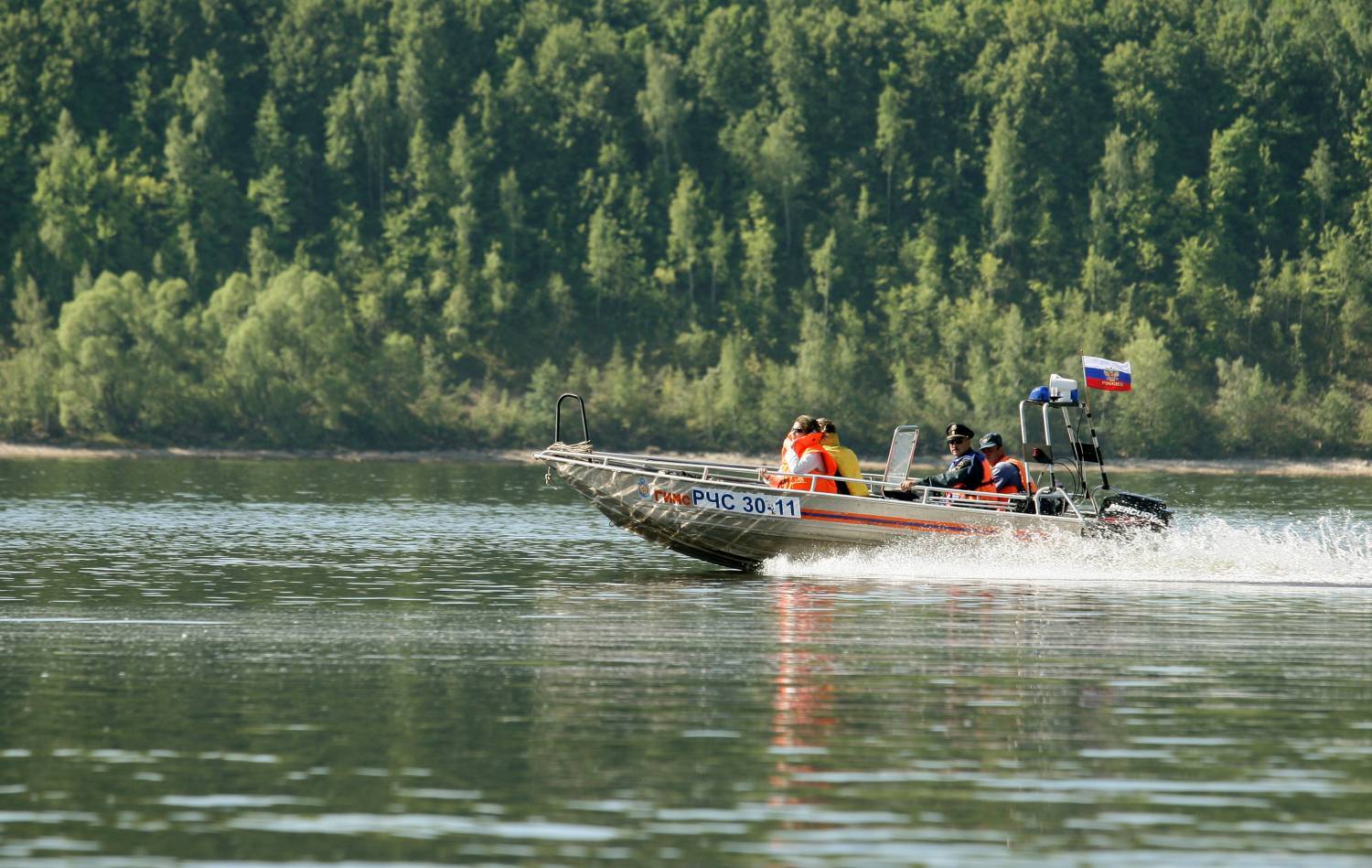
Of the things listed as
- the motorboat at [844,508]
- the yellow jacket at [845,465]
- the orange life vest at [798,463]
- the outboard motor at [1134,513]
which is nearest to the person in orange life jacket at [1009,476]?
the motorboat at [844,508]

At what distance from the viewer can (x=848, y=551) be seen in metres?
31.9

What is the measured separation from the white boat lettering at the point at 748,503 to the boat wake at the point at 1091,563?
3.26ft

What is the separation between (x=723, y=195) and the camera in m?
158

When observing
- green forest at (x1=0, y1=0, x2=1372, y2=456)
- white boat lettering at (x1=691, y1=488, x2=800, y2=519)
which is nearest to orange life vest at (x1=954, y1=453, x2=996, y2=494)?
white boat lettering at (x1=691, y1=488, x2=800, y2=519)

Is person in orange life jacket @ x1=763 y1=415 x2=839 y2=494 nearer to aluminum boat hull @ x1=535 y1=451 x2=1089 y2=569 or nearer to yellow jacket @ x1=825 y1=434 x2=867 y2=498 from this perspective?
yellow jacket @ x1=825 y1=434 x2=867 y2=498

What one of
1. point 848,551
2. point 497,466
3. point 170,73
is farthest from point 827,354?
point 848,551

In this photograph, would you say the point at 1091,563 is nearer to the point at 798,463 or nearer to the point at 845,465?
the point at 845,465

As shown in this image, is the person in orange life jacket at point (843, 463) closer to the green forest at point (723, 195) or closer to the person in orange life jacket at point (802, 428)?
the person in orange life jacket at point (802, 428)

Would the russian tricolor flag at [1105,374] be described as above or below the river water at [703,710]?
above

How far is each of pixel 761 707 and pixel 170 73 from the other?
506ft

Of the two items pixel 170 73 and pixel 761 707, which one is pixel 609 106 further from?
pixel 761 707

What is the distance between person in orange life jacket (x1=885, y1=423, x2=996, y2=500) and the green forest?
9418 centimetres

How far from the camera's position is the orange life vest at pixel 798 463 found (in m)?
31.8

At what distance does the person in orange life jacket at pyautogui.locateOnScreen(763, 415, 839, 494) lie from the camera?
31844 millimetres
